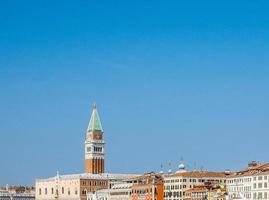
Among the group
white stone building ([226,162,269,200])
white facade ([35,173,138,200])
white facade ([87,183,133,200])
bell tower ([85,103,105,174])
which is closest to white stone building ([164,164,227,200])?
white facade ([87,183,133,200])

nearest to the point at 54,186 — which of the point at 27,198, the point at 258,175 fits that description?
the point at 27,198

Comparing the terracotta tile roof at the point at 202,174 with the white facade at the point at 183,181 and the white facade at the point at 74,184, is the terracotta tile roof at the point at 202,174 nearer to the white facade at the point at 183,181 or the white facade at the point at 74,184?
the white facade at the point at 183,181

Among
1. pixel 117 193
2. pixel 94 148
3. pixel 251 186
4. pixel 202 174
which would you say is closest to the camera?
pixel 251 186

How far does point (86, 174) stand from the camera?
130 meters

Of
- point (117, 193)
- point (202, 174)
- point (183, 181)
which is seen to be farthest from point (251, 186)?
point (117, 193)

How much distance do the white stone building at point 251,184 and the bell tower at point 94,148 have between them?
46044 millimetres

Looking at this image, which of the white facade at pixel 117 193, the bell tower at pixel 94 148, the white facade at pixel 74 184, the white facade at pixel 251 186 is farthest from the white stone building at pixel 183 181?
the bell tower at pixel 94 148

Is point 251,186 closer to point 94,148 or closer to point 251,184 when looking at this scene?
point 251,184

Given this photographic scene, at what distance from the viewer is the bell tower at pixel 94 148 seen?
132875 millimetres

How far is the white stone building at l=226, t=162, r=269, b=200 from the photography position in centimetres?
8056

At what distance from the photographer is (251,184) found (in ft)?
273

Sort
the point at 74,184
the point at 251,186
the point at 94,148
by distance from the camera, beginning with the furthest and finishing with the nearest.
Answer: the point at 94,148 → the point at 74,184 → the point at 251,186

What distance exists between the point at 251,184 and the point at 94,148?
173 ft

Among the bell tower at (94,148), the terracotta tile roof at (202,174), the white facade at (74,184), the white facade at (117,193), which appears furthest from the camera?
the bell tower at (94,148)
